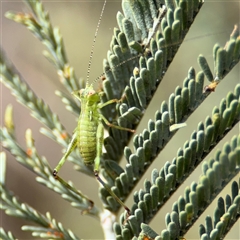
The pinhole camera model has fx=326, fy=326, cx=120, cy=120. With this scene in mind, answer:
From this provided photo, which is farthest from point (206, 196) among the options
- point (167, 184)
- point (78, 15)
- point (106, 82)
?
point (78, 15)

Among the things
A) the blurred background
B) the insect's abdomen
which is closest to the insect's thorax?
the insect's abdomen

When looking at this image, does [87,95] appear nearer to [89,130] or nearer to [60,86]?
[89,130]

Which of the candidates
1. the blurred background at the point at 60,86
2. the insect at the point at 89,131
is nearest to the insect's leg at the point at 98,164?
the insect at the point at 89,131

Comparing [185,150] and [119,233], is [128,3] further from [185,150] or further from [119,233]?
[119,233]

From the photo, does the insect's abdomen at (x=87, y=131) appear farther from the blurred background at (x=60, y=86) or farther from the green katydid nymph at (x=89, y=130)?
the blurred background at (x=60, y=86)

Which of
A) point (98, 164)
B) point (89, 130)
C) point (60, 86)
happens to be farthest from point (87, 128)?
point (60, 86)
